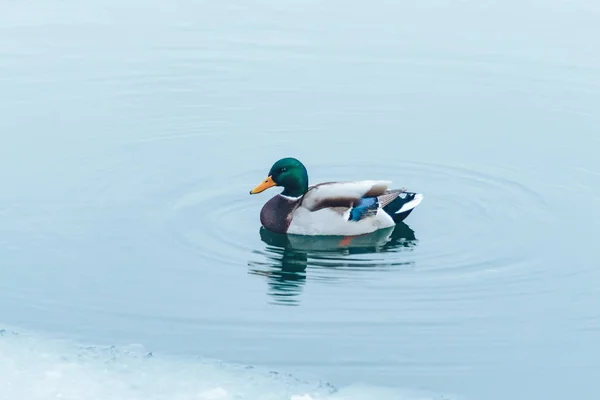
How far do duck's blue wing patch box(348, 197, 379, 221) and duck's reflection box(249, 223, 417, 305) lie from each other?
0.63ft

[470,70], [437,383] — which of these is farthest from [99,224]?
[470,70]

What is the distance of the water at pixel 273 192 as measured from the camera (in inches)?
308

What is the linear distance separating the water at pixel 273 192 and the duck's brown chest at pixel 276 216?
199mm

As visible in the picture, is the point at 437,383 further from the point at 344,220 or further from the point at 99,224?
the point at 99,224

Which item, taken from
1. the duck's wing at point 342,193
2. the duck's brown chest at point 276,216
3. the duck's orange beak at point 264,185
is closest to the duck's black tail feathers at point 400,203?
the duck's wing at point 342,193

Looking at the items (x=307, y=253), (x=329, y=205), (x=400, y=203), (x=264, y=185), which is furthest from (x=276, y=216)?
(x=400, y=203)

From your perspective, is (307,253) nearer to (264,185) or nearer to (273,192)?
(264,185)

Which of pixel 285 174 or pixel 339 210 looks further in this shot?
pixel 285 174

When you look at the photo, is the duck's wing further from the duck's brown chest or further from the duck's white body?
the duck's brown chest

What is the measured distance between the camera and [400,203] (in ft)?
35.2

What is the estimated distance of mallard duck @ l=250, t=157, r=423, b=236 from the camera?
1059 centimetres

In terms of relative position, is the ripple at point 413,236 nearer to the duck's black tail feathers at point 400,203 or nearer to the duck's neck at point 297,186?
the duck's black tail feathers at point 400,203

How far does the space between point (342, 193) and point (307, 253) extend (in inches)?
32.0

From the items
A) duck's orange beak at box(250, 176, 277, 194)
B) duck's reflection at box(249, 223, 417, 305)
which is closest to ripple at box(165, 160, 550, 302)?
duck's reflection at box(249, 223, 417, 305)
